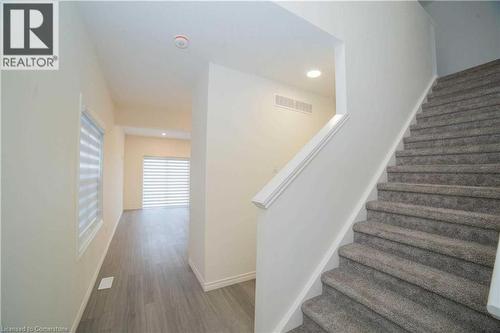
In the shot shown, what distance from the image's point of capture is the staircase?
3.58ft

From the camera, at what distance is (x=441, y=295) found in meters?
1.10

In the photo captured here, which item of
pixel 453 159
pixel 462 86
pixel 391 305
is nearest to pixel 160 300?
pixel 391 305

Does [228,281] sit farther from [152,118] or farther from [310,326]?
[152,118]

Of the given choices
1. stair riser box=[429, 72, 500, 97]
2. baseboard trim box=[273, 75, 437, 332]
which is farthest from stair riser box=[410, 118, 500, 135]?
stair riser box=[429, 72, 500, 97]

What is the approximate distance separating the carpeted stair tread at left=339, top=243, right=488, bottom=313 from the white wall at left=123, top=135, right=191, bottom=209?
6.75 meters

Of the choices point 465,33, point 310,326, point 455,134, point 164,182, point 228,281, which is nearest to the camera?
point 310,326

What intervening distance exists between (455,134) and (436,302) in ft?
5.58

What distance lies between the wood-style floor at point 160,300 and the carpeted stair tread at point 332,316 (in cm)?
62

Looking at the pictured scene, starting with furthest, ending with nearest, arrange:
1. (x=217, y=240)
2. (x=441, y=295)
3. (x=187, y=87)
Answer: (x=187, y=87) < (x=217, y=240) < (x=441, y=295)

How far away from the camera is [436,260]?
1.29 metres

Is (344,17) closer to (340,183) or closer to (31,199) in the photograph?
(340,183)

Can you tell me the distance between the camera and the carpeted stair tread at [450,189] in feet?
4.57

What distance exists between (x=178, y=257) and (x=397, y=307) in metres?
2.80

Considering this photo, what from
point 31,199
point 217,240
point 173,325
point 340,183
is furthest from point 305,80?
point 173,325
